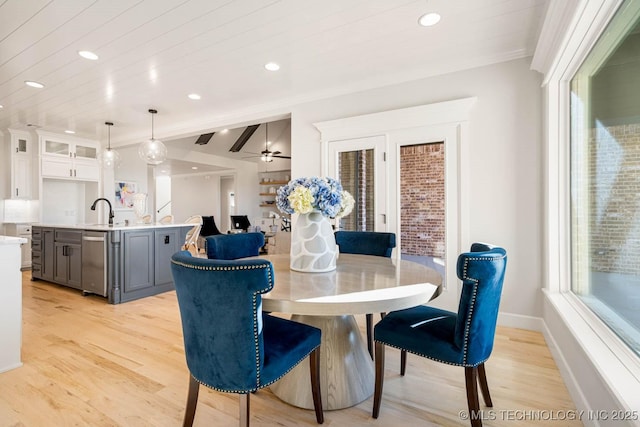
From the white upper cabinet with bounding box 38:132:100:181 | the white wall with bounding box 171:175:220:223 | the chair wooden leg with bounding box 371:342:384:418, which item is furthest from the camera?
the white wall with bounding box 171:175:220:223

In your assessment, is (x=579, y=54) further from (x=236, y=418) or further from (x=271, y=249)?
(x=271, y=249)

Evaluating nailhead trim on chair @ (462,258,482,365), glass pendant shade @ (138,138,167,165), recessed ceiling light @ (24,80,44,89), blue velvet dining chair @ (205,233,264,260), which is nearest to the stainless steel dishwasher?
glass pendant shade @ (138,138,167,165)

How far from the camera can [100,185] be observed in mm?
6109

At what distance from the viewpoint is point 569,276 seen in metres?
2.38

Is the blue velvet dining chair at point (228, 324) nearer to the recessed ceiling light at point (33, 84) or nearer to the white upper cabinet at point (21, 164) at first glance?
the recessed ceiling light at point (33, 84)

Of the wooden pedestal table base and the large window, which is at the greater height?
the large window

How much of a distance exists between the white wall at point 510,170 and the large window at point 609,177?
345mm

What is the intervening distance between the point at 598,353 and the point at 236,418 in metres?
1.80

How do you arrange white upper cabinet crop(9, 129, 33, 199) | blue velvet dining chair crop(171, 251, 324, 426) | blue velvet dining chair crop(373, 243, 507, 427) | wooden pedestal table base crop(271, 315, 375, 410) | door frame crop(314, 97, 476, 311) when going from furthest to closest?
1. white upper cabinet crop(9, 129, 33, 199)
2. door frame crop(314, 97, 476, 311)
3. wooden pedestal table base crop(271, 315, 375, 410)
4. blue velvet dining chair crop(373, 243, 507, 427)
5. blue velvet dining chair crop(171, 251, 324, 426)

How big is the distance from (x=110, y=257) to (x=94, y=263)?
34 centimetres

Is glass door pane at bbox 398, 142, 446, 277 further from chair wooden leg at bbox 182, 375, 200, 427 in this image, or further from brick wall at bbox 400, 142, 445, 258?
chair wooden leg at bbox 182, 375, 200, 427

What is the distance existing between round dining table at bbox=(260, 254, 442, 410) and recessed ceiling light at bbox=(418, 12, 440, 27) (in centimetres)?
174

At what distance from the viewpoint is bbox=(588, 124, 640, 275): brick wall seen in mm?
1485

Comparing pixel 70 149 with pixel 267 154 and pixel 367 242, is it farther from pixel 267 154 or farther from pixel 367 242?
pixel 367 242
